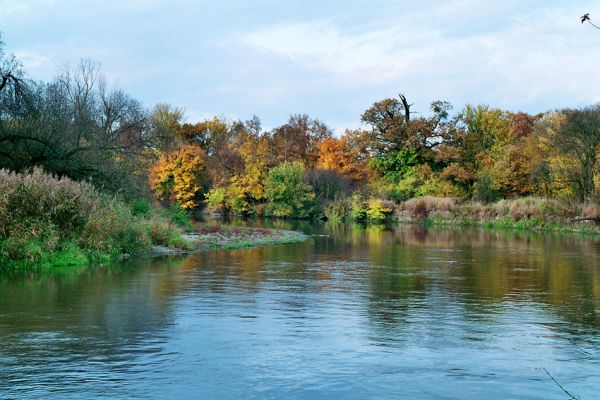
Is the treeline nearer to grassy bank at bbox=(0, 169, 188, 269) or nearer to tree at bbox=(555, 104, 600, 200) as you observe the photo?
tree at bbox=(555, 104, 600, 200)

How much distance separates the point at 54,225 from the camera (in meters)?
22.5

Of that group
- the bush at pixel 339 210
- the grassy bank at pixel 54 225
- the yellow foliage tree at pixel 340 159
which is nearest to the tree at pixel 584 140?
the bush at pixel 339 210

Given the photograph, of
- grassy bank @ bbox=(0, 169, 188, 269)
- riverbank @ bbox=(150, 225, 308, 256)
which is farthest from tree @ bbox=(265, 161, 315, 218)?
grassy bank @ bbox=(0, 169, 188, 269)

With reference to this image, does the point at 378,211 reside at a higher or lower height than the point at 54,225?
higher

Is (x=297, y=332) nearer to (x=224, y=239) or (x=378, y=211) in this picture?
(x=224, y=239)

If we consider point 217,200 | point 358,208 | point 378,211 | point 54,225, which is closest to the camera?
point 54,225

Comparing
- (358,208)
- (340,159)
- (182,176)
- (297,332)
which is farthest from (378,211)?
(297,332)

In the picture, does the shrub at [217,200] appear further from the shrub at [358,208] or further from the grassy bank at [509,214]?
the grassy bank at [509,214]

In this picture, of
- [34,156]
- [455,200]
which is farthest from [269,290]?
[455,200]

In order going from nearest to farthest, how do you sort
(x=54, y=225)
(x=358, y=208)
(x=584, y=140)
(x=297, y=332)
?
(x=297, y=332), (x=54, y=225), (x=584, y=140), (x=358, y=208)

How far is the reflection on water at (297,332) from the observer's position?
891 centimetres

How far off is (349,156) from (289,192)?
11453mm

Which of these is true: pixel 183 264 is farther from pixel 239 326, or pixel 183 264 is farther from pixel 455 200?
pixel 455 200

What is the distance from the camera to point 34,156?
99.2 feet
